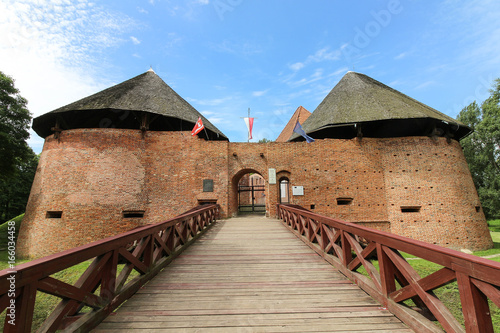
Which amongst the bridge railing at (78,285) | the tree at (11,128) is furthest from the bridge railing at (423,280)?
the tree at (11,128)

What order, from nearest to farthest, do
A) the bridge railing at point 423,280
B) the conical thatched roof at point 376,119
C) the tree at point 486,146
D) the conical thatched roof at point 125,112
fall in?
the bridge railing at point 423,280 < the conical thatched roof at point 125,112 < the conical thatched roof at point 376,119 < the tree at point 486,146

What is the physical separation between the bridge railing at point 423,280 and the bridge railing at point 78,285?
9.59 feet

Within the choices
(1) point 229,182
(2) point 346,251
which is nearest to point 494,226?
(1) point 229,182

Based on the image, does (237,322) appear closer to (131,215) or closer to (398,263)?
(398,263)

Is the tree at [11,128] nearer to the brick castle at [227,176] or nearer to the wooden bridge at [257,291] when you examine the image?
the brick castle at [227,176]

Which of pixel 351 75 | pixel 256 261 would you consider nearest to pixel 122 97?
pixel 256 261

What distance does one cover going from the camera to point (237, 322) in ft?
7.37

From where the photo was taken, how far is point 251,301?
267 cm

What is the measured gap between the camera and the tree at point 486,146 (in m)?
18.2

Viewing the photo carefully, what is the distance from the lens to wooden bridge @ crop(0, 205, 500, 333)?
1562mm

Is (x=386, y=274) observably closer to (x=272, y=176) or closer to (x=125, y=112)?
(x=272, y=176)

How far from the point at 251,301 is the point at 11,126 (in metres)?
19.6

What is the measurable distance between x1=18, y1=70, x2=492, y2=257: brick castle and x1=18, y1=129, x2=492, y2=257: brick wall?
0.05m

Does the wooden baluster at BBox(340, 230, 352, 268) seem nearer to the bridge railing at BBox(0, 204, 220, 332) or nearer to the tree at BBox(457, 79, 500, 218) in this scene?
the bridge railing at BBox(0, 204, 220, 332)
